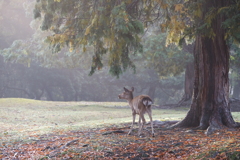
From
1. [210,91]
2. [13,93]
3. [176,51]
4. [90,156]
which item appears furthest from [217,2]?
[13,93]

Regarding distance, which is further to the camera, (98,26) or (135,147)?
(98,26)

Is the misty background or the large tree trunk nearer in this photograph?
the large tree trunk

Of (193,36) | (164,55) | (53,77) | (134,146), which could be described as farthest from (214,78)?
(53,77)

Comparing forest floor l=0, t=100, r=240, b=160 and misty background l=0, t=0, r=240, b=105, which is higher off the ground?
misty background l=0, t=0, r=240, b=105

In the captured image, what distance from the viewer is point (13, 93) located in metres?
49.2

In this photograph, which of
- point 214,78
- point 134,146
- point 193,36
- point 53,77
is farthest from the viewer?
point 53,77

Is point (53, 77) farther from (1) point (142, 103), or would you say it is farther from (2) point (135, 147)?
(2) point (135, 147)

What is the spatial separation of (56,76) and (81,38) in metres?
37.0

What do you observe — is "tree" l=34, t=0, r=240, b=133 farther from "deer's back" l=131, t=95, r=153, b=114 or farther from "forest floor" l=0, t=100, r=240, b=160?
"deer's back" l=131, t=95, r=153, b=114

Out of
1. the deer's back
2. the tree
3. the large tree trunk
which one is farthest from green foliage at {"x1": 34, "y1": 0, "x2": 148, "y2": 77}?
the large tree trunk

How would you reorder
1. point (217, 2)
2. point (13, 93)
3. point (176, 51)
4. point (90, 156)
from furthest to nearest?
point (13, 93)
point (176, 51)
point (217, 2)
point (90, 156)

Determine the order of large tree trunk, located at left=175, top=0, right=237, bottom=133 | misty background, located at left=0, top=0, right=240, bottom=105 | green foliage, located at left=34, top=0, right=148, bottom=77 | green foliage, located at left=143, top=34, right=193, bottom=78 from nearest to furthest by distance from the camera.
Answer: green foliage, located at left=34, top=0, right=148, bottom=77 < large tree trunk, located at left=175, top=0, right=237, bottom=133 < green foliage, located at left=143, top=34, right=193, bottom=78 < misty background, located at left=0, top=0, right=240, bottom=105

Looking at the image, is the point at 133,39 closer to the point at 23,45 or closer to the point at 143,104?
the point at 143,104

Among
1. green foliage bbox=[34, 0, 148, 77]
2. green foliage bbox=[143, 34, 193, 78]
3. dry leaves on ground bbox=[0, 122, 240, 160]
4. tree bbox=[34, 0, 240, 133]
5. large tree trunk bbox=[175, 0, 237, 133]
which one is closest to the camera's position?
dry leaves on ground bbox=[0, 122, 240, 160]
